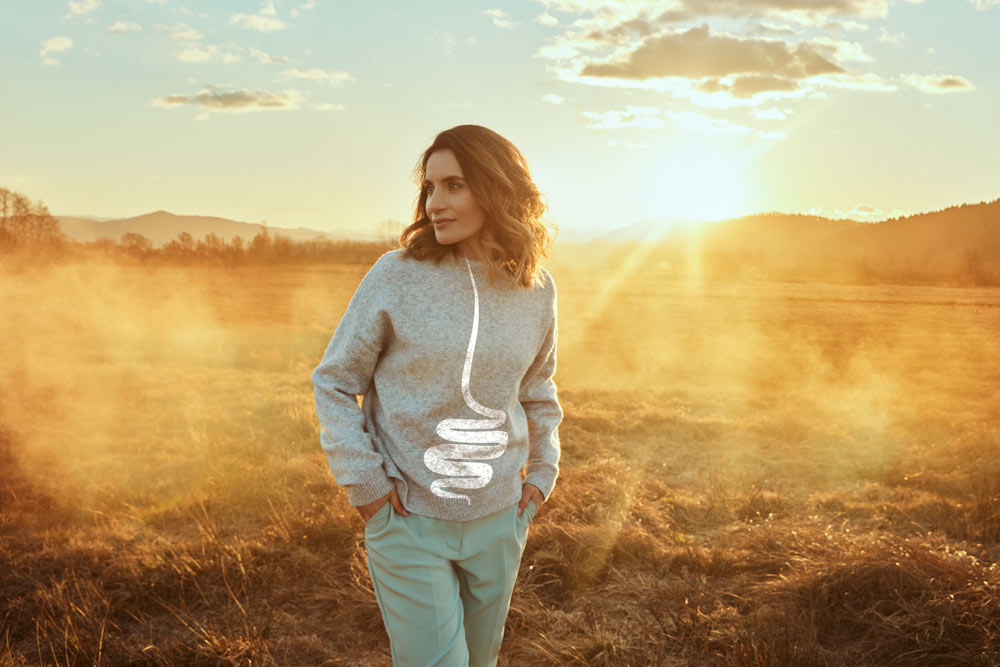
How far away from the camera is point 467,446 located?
6.37 feet

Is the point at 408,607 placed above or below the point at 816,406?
above

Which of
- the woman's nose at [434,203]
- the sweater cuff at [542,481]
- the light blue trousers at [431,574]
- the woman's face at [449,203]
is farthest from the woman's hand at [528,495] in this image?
the woman's nose at [434,203]

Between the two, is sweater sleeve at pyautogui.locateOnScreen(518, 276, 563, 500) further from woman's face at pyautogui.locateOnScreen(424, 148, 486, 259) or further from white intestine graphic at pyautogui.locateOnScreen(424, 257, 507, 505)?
woman's face at pyautogui.locateOnScreen(424, 148, 486, 259)

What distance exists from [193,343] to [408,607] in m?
20.8

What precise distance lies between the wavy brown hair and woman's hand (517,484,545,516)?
676 millimetres

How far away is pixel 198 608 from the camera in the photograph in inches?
162

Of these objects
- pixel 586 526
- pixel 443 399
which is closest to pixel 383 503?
pixel 443 399

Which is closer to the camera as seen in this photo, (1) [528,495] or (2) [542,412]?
(1) [528,495]

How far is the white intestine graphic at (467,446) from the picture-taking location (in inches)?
74.7

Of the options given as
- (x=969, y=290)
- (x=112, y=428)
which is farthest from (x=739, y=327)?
(x=112, y=428)

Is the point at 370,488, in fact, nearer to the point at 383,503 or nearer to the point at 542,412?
the point at 383,503

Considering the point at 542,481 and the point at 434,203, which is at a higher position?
the point at 434,203

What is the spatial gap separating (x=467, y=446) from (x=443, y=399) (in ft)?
0.57

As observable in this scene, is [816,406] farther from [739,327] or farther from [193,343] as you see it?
[193,343]
